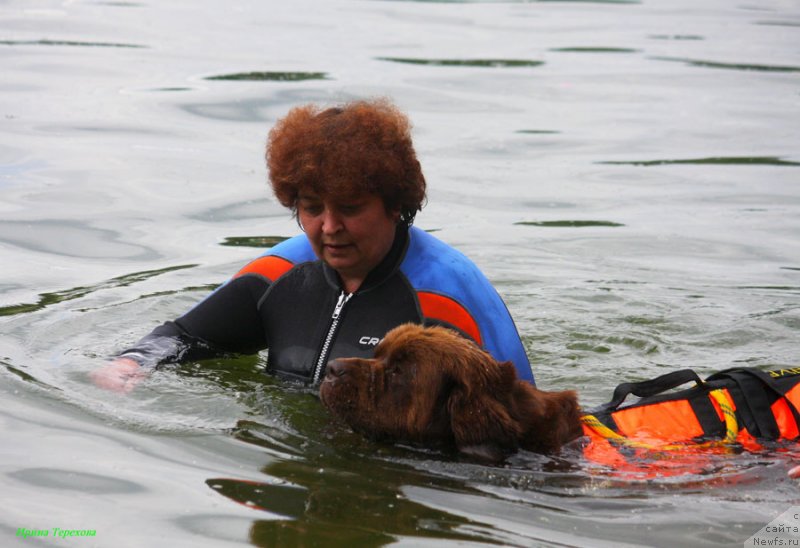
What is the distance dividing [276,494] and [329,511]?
0.27 m

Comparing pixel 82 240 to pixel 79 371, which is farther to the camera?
pixel 82 240

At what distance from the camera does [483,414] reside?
17.6ft

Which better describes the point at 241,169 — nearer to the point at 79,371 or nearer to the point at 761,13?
the point at 79,371

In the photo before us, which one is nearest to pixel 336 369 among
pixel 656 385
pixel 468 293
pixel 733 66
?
pixel 468 293

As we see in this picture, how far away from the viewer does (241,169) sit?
40.3ft

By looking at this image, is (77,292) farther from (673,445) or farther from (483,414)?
(673,445)

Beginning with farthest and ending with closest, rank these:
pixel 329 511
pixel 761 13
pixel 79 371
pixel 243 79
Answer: pixel 761 13
pixel 243 79
pixel 79 371
pixel 329 511

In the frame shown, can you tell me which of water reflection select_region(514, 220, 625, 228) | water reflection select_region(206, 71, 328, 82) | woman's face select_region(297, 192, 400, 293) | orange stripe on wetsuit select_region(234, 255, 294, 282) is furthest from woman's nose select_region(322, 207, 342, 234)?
water reflection select_region(206, 71, 328, 82)

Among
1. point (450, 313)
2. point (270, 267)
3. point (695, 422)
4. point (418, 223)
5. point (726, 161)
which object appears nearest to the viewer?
point (695, 422)

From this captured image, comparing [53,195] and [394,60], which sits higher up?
[394,60]

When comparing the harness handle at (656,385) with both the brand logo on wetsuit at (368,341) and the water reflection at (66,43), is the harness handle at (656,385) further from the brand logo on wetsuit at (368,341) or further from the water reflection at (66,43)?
the water reflection at (66,43)

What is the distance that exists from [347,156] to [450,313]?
3.07 feet

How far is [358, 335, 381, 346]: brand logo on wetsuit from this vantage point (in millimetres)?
6320

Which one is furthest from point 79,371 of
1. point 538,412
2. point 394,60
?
point 394,60
